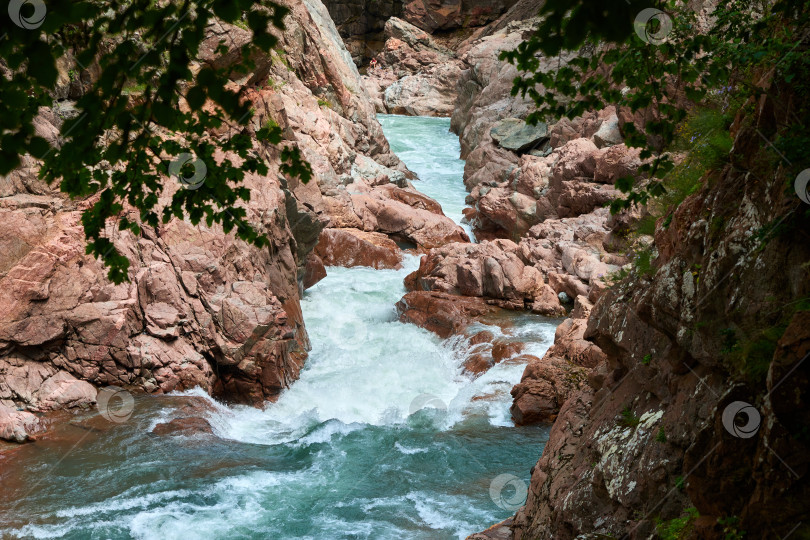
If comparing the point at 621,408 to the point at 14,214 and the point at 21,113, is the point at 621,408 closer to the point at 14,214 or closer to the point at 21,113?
the point at 21,113

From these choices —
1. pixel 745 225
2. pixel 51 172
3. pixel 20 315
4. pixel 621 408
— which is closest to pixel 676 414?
pixel 621 408

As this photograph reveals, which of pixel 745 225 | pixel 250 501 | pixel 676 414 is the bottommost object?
pixel 250 501

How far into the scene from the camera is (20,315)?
9.04 m

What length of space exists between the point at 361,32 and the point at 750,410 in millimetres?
55243
